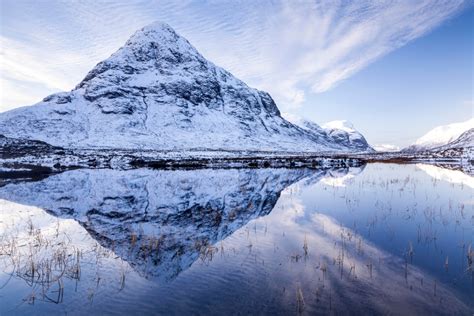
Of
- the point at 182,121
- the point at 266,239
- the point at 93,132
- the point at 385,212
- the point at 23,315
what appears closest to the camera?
the point at 23,315

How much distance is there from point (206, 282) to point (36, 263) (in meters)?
6.06

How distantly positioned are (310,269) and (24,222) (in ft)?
49.6

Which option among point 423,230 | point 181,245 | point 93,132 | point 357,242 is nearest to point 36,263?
point 181,245

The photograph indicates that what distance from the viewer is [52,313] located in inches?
287

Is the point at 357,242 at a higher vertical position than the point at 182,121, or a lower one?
lower

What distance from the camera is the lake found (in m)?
7.68

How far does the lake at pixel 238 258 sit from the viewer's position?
768 cm

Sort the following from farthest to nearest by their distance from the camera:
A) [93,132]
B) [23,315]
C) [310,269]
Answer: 1. [93,132]
2. [310,269]
3. [23,315]

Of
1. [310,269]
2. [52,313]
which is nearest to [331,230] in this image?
[310,269]

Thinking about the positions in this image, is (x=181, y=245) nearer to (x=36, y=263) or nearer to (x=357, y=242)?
(x=36, y=263)

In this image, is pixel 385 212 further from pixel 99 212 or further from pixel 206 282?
pixel 99 212

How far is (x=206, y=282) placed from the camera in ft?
29.1

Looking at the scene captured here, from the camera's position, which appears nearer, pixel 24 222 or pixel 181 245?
pixel 181 245

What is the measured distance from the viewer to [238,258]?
10.8m
